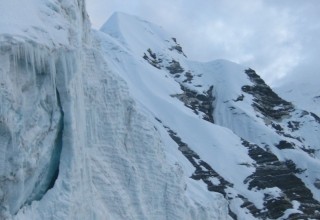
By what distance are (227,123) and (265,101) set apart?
9620 millimetres

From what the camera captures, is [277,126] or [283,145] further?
[277,126]

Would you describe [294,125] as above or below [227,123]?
above

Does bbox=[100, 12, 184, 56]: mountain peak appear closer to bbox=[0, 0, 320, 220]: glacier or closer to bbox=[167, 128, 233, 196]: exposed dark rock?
bbox=[167, 128, 233, 196]: exposed dark rock

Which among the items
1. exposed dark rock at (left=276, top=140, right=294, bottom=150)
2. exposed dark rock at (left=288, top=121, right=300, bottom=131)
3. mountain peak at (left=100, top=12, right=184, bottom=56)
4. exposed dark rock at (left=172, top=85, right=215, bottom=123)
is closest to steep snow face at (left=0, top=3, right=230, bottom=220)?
exposed dark rock at (left=276, top=140, right=294, bottom=150)

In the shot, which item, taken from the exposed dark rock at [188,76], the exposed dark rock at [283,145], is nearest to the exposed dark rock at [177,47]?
the exposed dark rock at [188,76]

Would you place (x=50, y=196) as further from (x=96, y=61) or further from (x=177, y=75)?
(x=177, y=75)

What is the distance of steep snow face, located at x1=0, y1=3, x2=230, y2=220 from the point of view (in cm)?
2077

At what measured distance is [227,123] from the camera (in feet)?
303

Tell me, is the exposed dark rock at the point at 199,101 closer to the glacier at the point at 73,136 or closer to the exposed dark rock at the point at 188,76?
the exposed dark rock at the point at 188,76

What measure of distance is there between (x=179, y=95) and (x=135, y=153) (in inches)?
2290

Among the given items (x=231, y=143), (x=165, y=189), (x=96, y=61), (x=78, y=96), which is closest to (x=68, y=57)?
(x=78, y=96)

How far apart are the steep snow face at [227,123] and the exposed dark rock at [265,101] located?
16cm

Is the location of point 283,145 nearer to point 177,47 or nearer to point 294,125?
point 294,125

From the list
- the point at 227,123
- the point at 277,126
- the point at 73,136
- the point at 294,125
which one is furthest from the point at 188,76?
the point at 73,136
